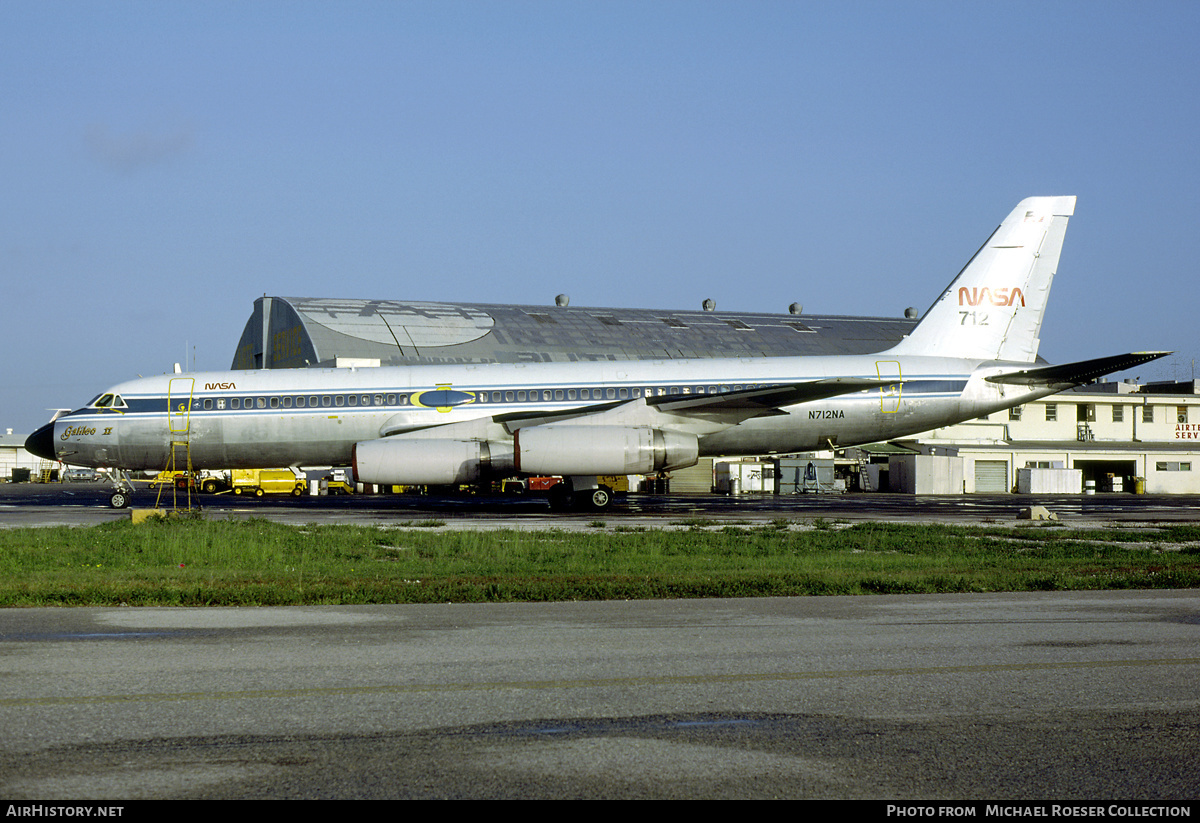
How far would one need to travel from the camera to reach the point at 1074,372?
28.8m

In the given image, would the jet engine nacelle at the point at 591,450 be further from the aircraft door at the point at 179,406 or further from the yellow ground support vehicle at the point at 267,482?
the yellow ground support vehicle at the point at 267,482

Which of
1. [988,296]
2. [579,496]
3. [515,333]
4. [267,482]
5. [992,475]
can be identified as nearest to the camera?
[579,496]

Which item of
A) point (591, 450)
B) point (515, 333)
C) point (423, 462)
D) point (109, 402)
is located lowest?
point (423, 462)

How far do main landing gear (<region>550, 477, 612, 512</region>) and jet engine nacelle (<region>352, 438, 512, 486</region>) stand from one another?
2.86 meters

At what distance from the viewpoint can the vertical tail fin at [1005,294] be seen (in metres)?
31.8

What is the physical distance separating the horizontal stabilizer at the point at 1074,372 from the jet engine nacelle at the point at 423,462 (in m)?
14.6

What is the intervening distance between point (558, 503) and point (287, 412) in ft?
25.9

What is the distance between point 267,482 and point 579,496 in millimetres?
24993

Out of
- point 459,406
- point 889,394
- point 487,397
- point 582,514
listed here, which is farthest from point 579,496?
point 889,394

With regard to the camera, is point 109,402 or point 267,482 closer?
point 109,402

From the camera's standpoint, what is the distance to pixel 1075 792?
4.58 meters

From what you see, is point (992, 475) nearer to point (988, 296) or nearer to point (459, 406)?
point (988, 296)

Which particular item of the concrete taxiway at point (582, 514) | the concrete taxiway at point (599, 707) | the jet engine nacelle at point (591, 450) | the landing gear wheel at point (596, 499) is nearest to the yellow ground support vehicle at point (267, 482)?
the concrete taxiway at point (582, 514)
